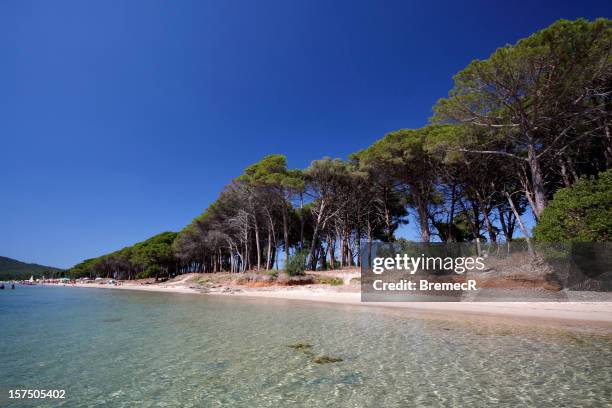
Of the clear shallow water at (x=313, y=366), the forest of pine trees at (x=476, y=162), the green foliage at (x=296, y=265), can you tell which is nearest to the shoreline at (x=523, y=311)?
the clear shallow water at (x=313, y=366)

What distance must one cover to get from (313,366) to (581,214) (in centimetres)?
1353

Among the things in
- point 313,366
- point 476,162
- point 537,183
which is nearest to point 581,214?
point 537,183

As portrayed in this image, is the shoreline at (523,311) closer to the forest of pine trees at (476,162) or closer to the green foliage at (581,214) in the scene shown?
the green foliage at (581,214)

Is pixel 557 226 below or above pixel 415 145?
below

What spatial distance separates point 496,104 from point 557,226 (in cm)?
843

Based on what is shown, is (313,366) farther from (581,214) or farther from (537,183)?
(537,183)

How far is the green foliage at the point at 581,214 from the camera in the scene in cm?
1177

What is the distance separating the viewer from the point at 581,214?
12547 mm

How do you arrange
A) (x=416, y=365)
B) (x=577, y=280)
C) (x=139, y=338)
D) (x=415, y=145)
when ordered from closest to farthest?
1. (x=416, y=365)
2. (x=139, y=338)
3. (x=577, y=280)
4. (x=415, y=145)

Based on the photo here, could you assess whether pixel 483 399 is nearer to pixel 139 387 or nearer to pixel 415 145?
pixel 139 387

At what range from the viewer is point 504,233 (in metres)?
26.4

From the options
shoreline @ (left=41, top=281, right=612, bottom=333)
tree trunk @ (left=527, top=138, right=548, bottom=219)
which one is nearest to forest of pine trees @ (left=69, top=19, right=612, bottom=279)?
tree trunk @ (left=527, top=138, right=548, bottom=219)

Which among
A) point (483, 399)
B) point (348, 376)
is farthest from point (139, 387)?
point (483, 399)

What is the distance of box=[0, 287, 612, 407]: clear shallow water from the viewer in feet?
13.6
